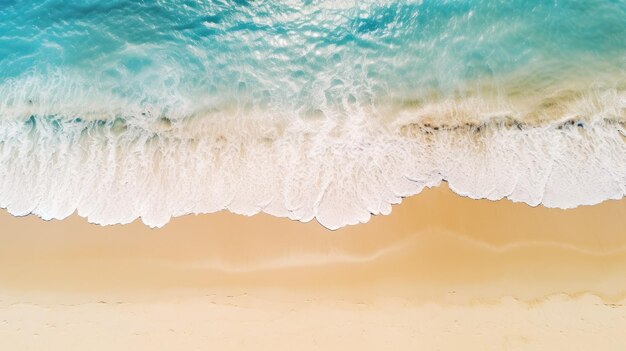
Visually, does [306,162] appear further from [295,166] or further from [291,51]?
[291,51]

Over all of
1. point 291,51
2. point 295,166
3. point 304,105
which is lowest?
point 295,166

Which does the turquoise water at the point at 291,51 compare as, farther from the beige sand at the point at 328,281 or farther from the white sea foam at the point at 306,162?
the beige sand at the point at 328,281

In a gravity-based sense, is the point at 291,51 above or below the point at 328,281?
above

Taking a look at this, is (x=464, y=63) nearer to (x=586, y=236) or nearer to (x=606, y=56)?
(x=606, y=56)

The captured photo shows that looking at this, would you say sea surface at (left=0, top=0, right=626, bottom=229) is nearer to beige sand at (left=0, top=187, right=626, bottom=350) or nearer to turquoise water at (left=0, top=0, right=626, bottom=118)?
turquoise water at (left=0, top=0, right=626, bottom=118)

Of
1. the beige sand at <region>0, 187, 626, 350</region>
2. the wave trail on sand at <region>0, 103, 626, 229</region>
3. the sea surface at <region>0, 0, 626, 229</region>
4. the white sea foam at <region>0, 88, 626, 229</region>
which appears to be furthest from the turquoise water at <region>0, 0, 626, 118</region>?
the beige sand at <region>0, 187, 626, 350</region>

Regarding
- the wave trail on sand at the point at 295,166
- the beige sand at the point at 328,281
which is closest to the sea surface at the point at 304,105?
the wave trail on sand at the point at 295,166

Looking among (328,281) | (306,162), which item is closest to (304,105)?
(306,162)
